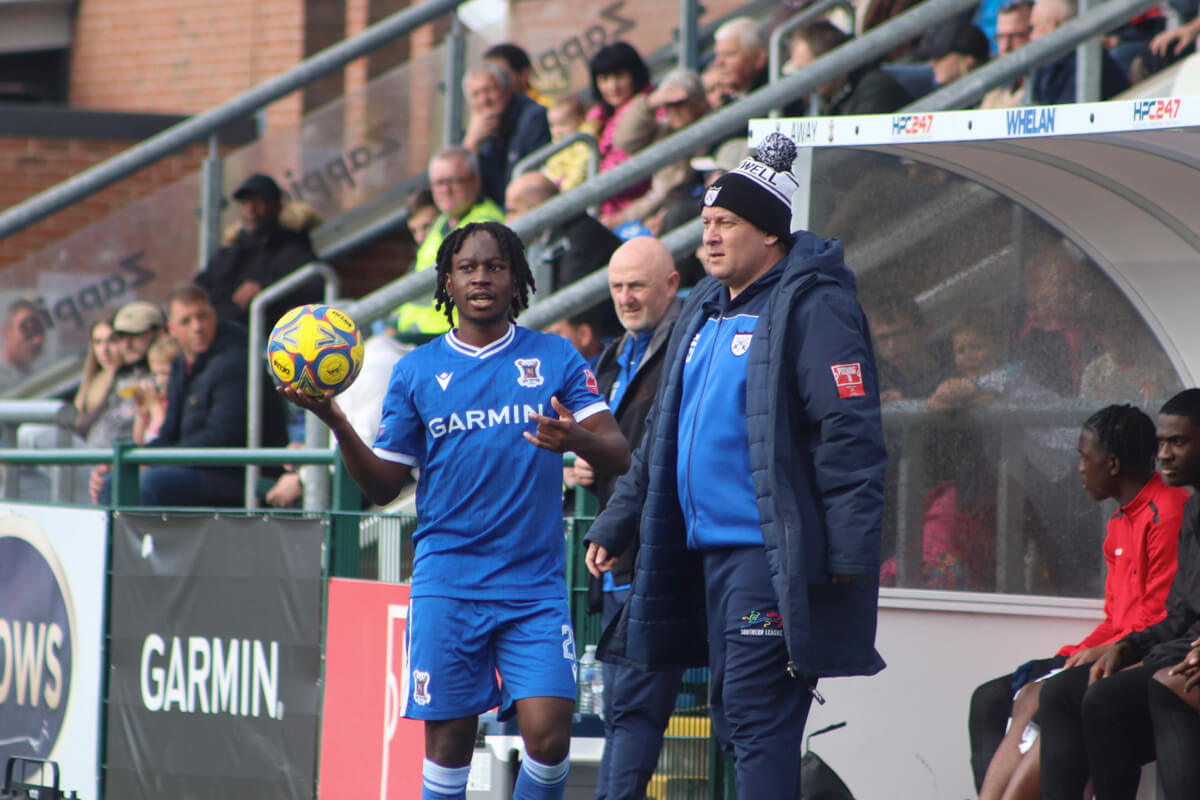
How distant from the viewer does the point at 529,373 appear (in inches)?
222

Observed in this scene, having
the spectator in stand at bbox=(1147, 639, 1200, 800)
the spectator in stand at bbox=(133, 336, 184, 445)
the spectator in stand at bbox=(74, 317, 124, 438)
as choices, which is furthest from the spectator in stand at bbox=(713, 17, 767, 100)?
the spectator in stand at bbox=(1147, 639, 1200, 800)

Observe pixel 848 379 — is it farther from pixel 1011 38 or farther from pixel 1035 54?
pixel 1011 38

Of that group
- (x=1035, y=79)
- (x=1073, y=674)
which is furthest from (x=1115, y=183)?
(x=1035, y=79)

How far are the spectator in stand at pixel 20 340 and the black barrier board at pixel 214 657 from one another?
185 inches

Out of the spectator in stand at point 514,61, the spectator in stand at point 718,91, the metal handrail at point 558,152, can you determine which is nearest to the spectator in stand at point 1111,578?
the metal handrail at point 558,152

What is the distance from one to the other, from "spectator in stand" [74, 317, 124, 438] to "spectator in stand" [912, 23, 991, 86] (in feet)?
17.9

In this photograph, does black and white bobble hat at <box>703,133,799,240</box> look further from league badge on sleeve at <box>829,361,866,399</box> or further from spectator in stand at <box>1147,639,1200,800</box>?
spectator in stand at <box>1147,639,1200,800</box>

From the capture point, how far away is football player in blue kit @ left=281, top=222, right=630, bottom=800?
5.46m

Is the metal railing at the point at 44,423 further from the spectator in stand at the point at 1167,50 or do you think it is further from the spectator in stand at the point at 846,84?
the spectator in stand at the point at 1167,50

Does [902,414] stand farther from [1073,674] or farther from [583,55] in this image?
[583,55]

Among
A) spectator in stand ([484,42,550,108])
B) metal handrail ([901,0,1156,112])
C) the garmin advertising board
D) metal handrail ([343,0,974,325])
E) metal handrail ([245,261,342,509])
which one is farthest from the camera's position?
spectator in stand ([484,42,550,108])

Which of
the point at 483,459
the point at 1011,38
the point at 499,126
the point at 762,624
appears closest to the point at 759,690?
the point at 762,624

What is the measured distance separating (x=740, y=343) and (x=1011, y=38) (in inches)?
198

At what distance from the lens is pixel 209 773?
24.5 ft
